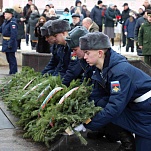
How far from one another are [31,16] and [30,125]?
37.9 feet

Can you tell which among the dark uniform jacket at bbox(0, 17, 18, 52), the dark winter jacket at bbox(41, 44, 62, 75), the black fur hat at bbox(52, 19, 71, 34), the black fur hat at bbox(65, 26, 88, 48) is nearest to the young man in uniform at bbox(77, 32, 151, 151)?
the black fur hat at bbox(65, 26, 88, 48)

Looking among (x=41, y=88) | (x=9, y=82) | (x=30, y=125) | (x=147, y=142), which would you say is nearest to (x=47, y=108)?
(x=30, y=125)

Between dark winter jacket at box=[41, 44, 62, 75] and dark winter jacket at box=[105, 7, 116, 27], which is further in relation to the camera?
dark winter jacket at box=[105, 7, 116, 27]

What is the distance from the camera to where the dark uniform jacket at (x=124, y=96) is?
14.1ft

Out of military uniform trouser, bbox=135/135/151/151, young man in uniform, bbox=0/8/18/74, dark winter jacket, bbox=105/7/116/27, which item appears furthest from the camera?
dark winter jacket, bbox=105/7/116/27

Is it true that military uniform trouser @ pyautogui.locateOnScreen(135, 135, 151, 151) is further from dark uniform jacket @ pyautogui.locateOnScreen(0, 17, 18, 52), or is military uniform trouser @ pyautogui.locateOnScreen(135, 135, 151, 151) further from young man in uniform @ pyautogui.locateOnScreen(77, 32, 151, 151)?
dark uniform jacket @ pyautogui.locateOnScreen(0, 17, 18, 52)

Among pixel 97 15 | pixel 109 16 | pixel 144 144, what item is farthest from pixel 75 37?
pixel 97 15

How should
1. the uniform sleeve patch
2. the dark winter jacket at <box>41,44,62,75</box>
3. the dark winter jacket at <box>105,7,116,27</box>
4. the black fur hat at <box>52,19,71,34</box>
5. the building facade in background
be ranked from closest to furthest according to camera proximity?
the uniform sleeve patch < the black fur hat at <box>52,19,71,34</box> < the dark winter jacket at <box>41,44,62,75</box> < the dark winter jacket at <box>105,7,116,27</box> < the building facade in background

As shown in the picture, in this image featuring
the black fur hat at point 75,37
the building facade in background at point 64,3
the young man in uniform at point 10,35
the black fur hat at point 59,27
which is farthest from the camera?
the building facade in background at point 64,3

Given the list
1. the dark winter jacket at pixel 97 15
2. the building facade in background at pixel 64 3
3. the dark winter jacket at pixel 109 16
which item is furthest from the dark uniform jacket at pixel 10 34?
the building facade in background at pixel 64 3

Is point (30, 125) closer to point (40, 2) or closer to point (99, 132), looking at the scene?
point (99, 132)

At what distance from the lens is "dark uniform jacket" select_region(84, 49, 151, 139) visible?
4.29 metres

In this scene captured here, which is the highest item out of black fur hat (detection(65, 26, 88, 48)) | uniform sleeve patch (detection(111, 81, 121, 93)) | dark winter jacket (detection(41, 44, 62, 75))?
black fur hat (detection(65, 26, 88, 48))

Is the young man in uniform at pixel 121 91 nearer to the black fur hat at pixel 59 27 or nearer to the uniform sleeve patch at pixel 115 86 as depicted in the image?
the uniform sleeve patch at pixel 115 86
